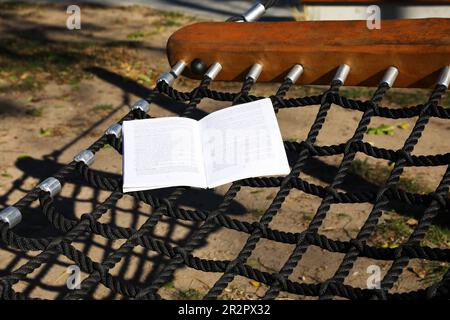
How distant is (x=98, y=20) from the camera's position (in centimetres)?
631

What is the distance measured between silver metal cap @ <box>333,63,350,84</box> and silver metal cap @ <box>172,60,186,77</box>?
471 mm

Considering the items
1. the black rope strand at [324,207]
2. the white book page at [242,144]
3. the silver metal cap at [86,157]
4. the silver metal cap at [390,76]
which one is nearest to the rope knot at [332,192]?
the black rope strand at [324,207]

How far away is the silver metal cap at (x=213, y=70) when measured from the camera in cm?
236

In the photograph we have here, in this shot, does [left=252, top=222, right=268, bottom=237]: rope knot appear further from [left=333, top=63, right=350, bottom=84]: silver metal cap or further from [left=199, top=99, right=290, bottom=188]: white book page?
[left=333, top=63, right=350, bottom=84]: silver metal cap

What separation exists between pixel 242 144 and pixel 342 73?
378mm

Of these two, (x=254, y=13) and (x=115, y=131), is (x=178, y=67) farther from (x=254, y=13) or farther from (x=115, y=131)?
(x=254, y=13)

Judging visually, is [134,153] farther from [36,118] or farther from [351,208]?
[36,118]

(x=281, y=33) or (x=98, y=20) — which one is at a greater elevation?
(x=281, y=33)

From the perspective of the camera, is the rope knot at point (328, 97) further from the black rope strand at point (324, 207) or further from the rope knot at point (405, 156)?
the rope knot at point (405, 156)

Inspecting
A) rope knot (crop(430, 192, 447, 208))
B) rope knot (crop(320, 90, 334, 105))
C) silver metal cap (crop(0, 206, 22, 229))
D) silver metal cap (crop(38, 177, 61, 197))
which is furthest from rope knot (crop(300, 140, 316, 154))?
silver metal cap (crop(0, 206, 22, 229))

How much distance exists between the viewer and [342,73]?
7.30ft
